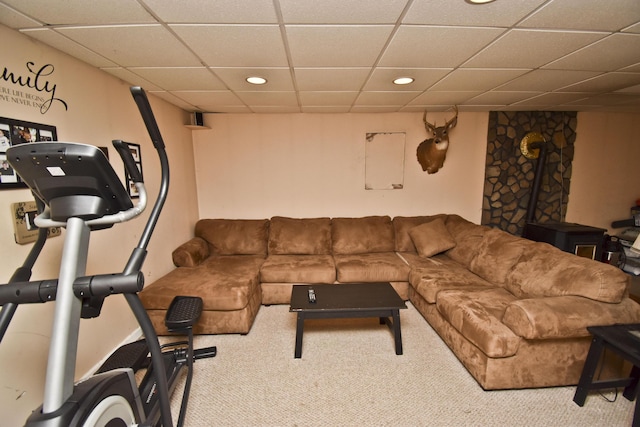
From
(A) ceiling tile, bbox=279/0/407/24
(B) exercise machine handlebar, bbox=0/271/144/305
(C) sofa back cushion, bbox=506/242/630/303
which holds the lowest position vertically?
(C) sofa back cushion, bbox=506/242/630/303

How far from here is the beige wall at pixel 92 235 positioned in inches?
56.4

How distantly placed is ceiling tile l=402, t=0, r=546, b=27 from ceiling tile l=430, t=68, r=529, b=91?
0.71m

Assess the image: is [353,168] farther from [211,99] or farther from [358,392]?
[358,392]

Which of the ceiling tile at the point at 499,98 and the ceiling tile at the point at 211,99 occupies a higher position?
the ceiling tile at the point at 499,98

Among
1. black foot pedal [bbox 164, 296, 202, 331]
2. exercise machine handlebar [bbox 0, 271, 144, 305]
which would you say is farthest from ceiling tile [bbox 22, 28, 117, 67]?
black foot pedal [bbox 164, 296, 202, 331]

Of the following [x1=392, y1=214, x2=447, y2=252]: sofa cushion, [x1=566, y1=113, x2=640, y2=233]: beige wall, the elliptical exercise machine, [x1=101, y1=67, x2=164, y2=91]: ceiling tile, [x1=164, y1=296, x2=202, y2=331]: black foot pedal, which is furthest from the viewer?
[x1=566, y1=113, x2=640, y2=233]: beige wall

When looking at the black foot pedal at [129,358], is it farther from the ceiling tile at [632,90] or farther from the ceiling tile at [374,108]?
the ceiling tile at [632,90]

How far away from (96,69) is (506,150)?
15.2ft

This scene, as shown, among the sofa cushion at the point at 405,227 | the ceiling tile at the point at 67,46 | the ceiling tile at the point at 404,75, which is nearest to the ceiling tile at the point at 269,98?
the ceiling tile at the point at 404,75

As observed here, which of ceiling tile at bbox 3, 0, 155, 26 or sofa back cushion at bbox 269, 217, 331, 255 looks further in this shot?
sofa back cushion at bbox 269, 217, 331, 255

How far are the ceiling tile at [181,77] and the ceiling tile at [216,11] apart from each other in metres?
0.70

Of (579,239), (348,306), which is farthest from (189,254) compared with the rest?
(579,239)

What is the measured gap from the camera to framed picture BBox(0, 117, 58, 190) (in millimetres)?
1405

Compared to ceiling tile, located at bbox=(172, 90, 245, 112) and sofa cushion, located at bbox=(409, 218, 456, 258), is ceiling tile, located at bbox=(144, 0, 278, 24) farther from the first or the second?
sofa cushion, located at bbox=(409, 218, 456, 258)
